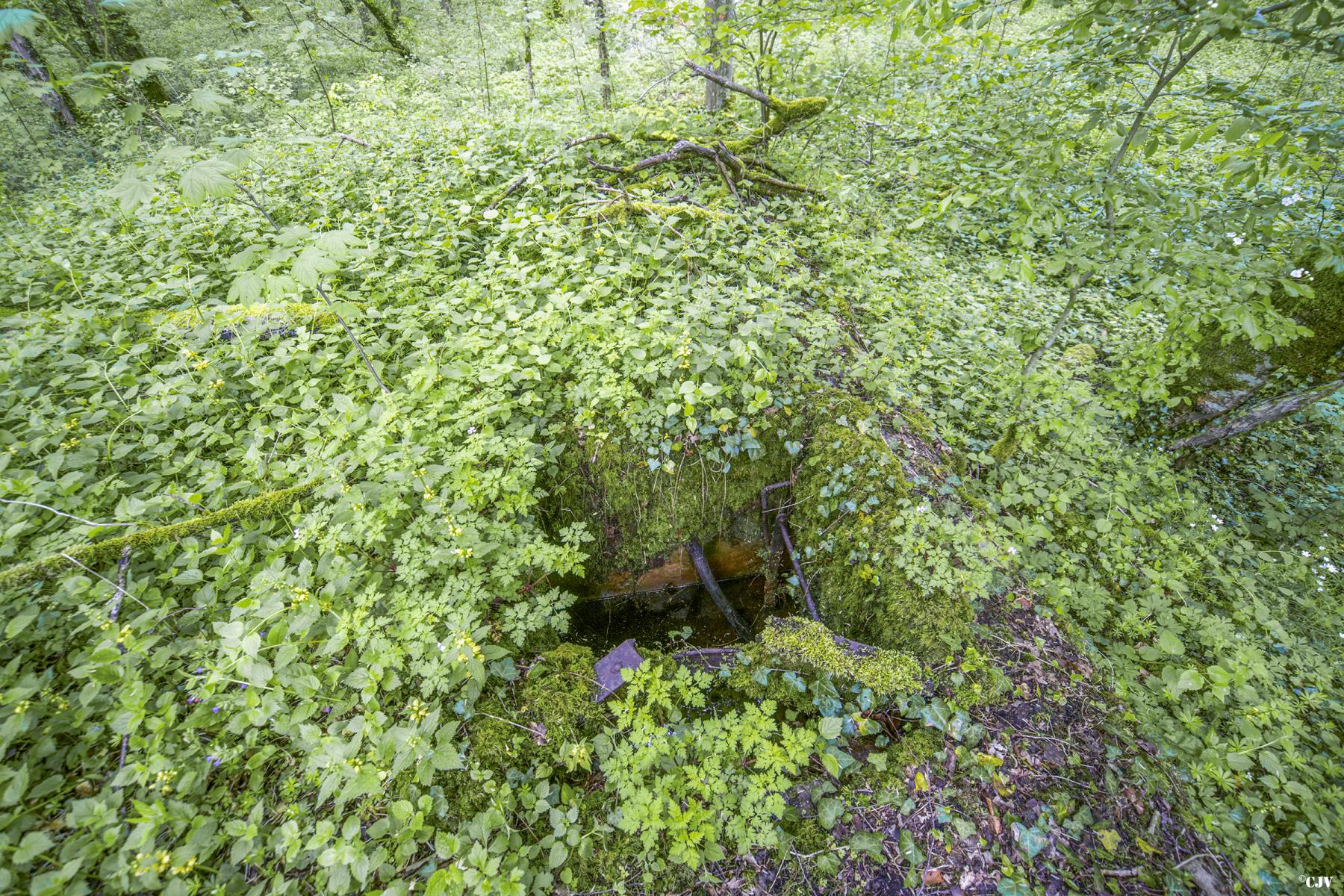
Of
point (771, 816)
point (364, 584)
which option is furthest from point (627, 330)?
point (771, 816)

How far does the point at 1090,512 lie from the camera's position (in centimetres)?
373

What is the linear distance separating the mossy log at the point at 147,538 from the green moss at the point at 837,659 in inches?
114

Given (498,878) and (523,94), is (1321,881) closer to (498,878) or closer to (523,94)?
(498,878)

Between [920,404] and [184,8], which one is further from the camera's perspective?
[184,8]

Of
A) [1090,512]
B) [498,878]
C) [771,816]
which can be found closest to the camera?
[498,878]

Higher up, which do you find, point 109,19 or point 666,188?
point 109,19

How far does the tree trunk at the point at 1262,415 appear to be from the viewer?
4.05 meters

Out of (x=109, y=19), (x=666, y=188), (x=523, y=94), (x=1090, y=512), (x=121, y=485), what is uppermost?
(x=109, y=19)

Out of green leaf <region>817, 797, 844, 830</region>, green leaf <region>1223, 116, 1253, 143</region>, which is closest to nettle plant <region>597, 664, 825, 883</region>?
green leaf <region>817, 797, 844, 830</region>

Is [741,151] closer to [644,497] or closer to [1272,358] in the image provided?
[644,497]

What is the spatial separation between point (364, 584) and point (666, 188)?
15.3 feet

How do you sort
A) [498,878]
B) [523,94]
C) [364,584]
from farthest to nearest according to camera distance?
1. [523,94]
2. [364,584]
3. [498,878]

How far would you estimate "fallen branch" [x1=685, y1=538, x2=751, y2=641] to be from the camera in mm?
3928

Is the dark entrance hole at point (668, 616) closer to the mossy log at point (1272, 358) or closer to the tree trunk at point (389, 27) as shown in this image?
the mossy log at point (1272, 358)
